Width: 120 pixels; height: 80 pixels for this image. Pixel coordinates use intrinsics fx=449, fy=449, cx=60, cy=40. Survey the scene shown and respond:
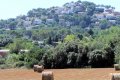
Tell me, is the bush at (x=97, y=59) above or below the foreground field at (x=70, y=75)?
below

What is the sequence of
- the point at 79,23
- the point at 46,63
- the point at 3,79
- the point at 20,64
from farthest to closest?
the point at 79,23, the point at 20,64, the point at 46,63, the point at 3,79

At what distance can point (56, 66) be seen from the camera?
3172 centimetres

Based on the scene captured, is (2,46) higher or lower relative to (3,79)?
lower

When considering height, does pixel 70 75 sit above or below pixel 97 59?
above

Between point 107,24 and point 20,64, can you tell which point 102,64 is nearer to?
point 20,64

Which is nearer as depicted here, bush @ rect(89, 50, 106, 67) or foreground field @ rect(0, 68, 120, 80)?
foreground field @ rect(0, 68, 120, 80)

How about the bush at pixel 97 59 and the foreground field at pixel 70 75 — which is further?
the bush at pixel 97 59

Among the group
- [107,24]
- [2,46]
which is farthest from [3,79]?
[107,24]

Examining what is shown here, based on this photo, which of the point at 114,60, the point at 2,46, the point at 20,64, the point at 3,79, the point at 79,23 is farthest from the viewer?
the point at 79,23

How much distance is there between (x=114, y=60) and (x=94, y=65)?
1569mm

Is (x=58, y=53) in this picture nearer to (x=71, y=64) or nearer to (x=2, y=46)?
(x=71, y=64)

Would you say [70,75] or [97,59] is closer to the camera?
[70,75]

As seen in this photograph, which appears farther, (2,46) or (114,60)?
(2,46)

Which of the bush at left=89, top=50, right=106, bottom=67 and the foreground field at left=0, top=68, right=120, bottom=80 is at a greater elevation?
the foreground field at left=0, top=68, right=120, bottom=80
